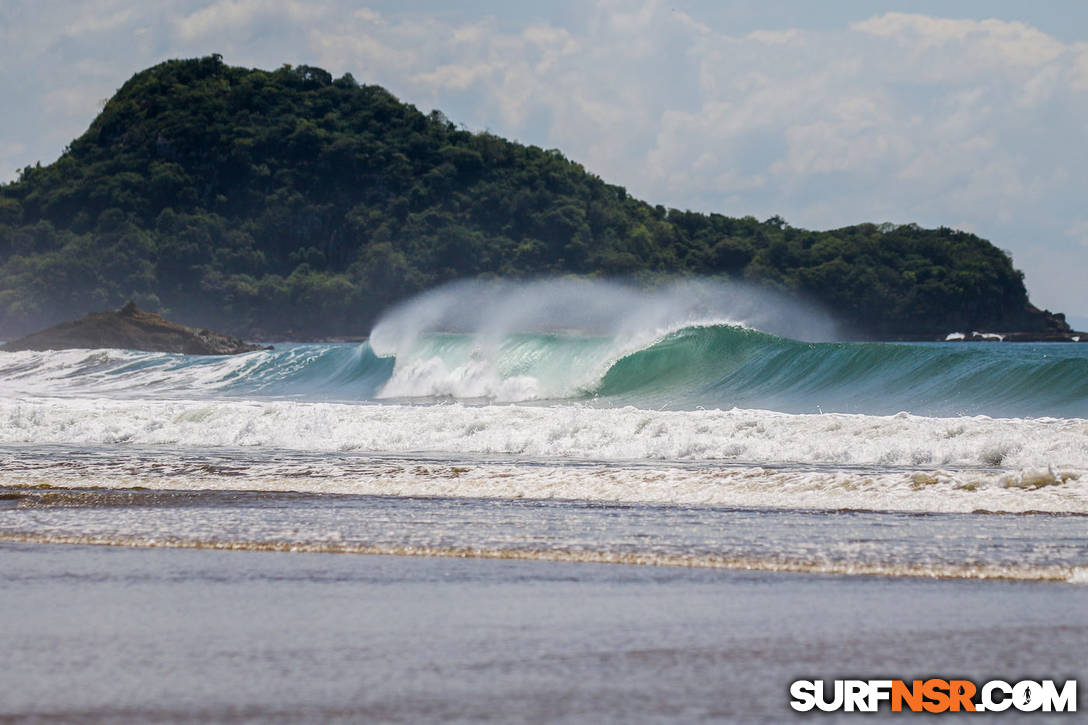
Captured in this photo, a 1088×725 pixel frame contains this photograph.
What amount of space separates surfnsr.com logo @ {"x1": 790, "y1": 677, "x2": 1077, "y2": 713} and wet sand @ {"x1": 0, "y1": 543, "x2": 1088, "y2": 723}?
105mm

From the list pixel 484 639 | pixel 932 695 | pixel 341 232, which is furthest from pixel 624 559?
pixel 341 232

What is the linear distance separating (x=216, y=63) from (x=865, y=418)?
13100 centimetres

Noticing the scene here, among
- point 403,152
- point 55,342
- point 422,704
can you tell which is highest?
point 403,152

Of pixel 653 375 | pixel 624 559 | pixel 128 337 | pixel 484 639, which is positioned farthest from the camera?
pixel 128 337

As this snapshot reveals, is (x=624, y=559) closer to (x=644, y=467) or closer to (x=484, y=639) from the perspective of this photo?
(x=484, y=639)

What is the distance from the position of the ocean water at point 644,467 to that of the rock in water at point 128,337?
2780cm

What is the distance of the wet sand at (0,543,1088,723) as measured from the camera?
442cm

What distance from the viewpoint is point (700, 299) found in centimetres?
11644

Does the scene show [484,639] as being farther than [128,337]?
No

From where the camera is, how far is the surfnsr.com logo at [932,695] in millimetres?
4352

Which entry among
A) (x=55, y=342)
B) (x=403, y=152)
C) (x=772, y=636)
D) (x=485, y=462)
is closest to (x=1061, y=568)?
(x=772, y=636)

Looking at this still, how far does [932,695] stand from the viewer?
449 centimetres

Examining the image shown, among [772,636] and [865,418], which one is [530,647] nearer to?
[772,636]

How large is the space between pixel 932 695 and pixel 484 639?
196 cm
